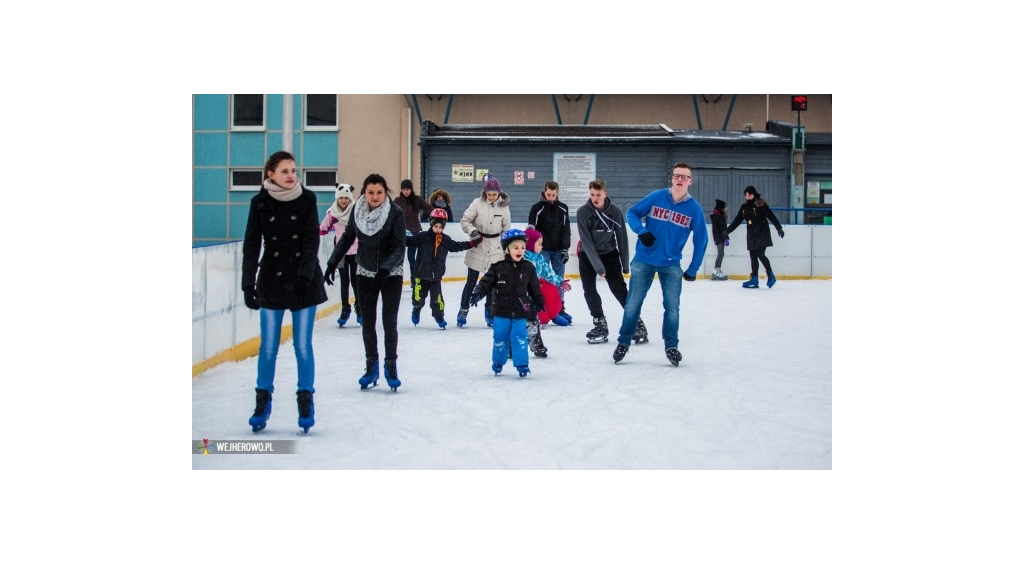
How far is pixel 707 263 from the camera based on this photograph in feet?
48.1

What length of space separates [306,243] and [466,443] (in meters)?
1.24

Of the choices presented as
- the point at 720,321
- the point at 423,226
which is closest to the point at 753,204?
the point at 720,321

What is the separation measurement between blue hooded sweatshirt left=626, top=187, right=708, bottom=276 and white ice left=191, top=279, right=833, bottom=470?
2.56 ft

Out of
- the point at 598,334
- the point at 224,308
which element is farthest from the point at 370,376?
the point at 598,334

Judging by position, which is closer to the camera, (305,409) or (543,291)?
(305,409)

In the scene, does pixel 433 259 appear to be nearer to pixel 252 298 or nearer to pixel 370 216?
pixel 370 216

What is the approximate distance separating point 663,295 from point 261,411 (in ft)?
10.5

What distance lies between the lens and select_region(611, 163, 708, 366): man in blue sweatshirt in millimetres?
6930

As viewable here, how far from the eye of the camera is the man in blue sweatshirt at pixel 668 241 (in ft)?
22.7

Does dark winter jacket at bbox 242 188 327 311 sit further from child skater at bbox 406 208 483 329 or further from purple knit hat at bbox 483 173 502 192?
purple knit hat at bbox 483 173 502 192

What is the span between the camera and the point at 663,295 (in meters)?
7.09

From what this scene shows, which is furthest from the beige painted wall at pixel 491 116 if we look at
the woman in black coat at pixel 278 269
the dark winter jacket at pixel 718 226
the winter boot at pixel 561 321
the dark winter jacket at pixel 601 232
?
the winter boot at pixel 561 321

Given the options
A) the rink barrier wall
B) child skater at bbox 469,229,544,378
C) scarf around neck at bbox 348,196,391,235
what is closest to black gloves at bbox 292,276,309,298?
the rink barrier wall

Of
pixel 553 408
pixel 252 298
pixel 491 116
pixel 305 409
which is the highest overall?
pixel 491 116
